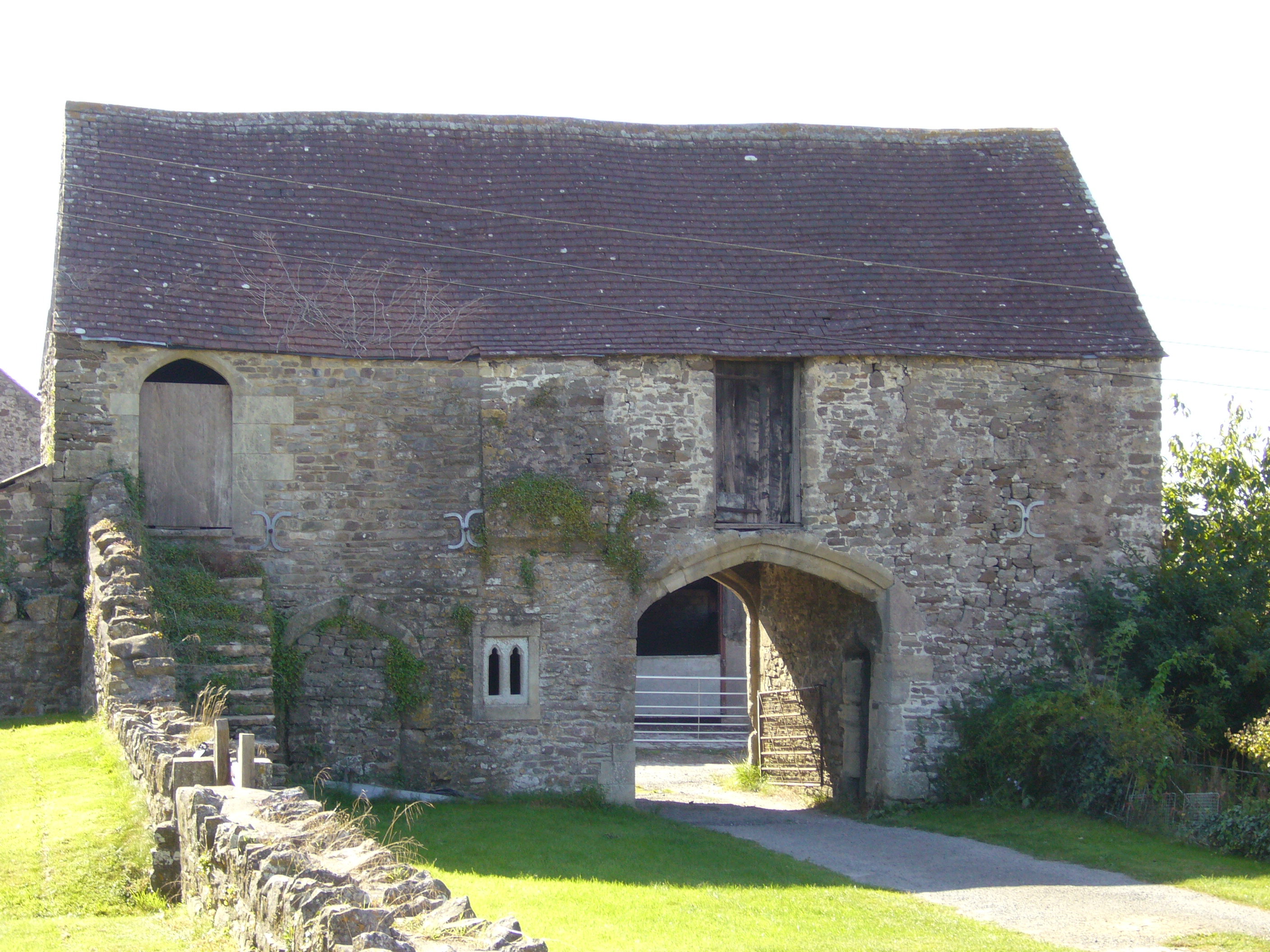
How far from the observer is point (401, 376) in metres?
14.6

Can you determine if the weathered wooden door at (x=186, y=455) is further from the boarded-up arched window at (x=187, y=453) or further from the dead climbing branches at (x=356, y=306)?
the dead climbing branches at (x=356, y=306)

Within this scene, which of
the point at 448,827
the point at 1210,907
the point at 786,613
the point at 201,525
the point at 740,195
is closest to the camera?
the point at 1210,907

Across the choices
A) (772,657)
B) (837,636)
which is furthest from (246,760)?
(772,657)

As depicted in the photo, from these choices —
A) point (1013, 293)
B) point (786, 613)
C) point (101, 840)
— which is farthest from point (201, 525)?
point (1013, 293)

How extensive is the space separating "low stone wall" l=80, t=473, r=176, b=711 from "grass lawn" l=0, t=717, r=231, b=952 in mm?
823

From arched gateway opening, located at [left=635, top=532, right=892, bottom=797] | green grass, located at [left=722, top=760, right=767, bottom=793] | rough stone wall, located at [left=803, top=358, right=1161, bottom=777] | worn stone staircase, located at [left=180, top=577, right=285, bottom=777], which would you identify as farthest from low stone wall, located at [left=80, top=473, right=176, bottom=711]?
green grass, located at [left=722, top=760, right=767, bottom=793]

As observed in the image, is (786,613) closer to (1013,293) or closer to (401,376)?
(1013,293)

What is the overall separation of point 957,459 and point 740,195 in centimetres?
442

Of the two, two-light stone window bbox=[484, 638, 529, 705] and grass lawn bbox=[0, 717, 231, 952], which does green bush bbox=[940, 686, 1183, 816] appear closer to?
two-light stone window bbox=[484, 638, 529, 705]

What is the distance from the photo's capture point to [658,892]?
994cm

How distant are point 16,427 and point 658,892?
17909mm

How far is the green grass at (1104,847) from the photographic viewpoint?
426 inches

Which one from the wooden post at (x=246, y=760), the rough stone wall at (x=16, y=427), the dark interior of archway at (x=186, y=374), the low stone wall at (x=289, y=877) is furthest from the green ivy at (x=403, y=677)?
the rough stone wall at (x=16, y=427)

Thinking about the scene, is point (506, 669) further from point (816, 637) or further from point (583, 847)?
point (816, 637)
